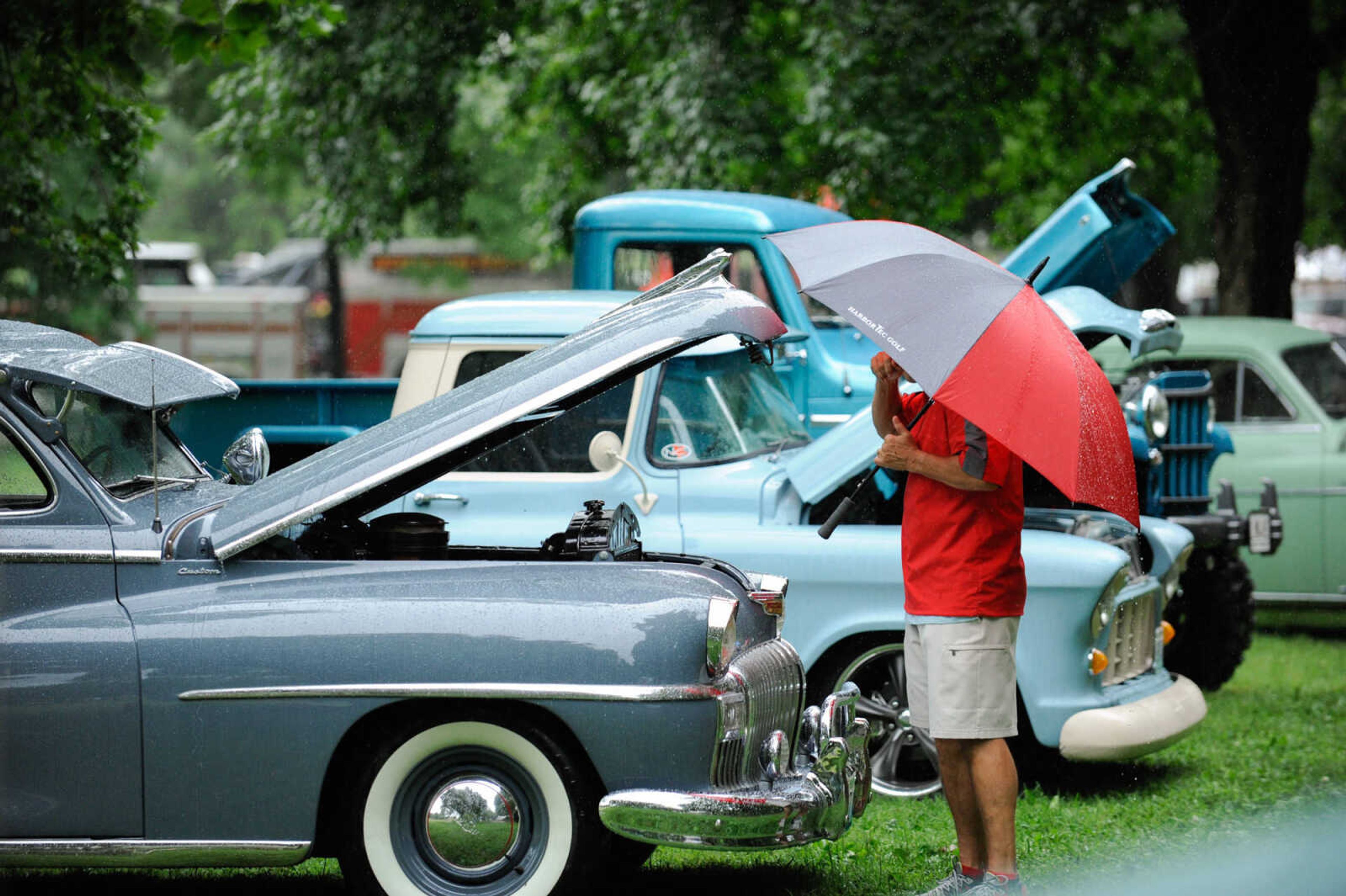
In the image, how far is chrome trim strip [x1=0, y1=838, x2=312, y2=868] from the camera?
4.12m

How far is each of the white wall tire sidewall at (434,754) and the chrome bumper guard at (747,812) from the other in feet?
0.48

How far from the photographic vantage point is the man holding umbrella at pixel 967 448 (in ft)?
13.9

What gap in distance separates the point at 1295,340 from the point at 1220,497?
2523 millimetres

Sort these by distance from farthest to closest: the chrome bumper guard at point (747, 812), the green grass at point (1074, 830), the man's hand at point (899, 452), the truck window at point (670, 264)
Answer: the truck window at point (670, 264) < the green grass at point (1074, 830) < the man's hand at point (899, 452) < the chrome bumper guard at point (747, 812)

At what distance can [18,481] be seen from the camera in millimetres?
4516

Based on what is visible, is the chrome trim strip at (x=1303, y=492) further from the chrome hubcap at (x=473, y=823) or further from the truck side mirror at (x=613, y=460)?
the chrome hubcap at (x=473, y=823)

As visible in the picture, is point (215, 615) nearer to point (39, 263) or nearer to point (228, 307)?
point (39, 263)

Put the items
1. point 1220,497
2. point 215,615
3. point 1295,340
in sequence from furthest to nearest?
point 1295,340 → point 1220,497 → point 215,615

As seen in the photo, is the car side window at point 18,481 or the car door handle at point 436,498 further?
the car door handle at point 436,498

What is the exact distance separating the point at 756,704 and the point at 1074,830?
81.0 inches

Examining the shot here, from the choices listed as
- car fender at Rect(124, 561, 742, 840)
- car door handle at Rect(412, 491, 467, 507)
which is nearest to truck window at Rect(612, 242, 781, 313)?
car door handle at Rect(412, 491, 467, 507)

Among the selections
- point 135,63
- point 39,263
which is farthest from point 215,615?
point 39,263

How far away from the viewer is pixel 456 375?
275 inches

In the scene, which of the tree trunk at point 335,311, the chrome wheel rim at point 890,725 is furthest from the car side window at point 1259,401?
the tree trunk at point 335,311
